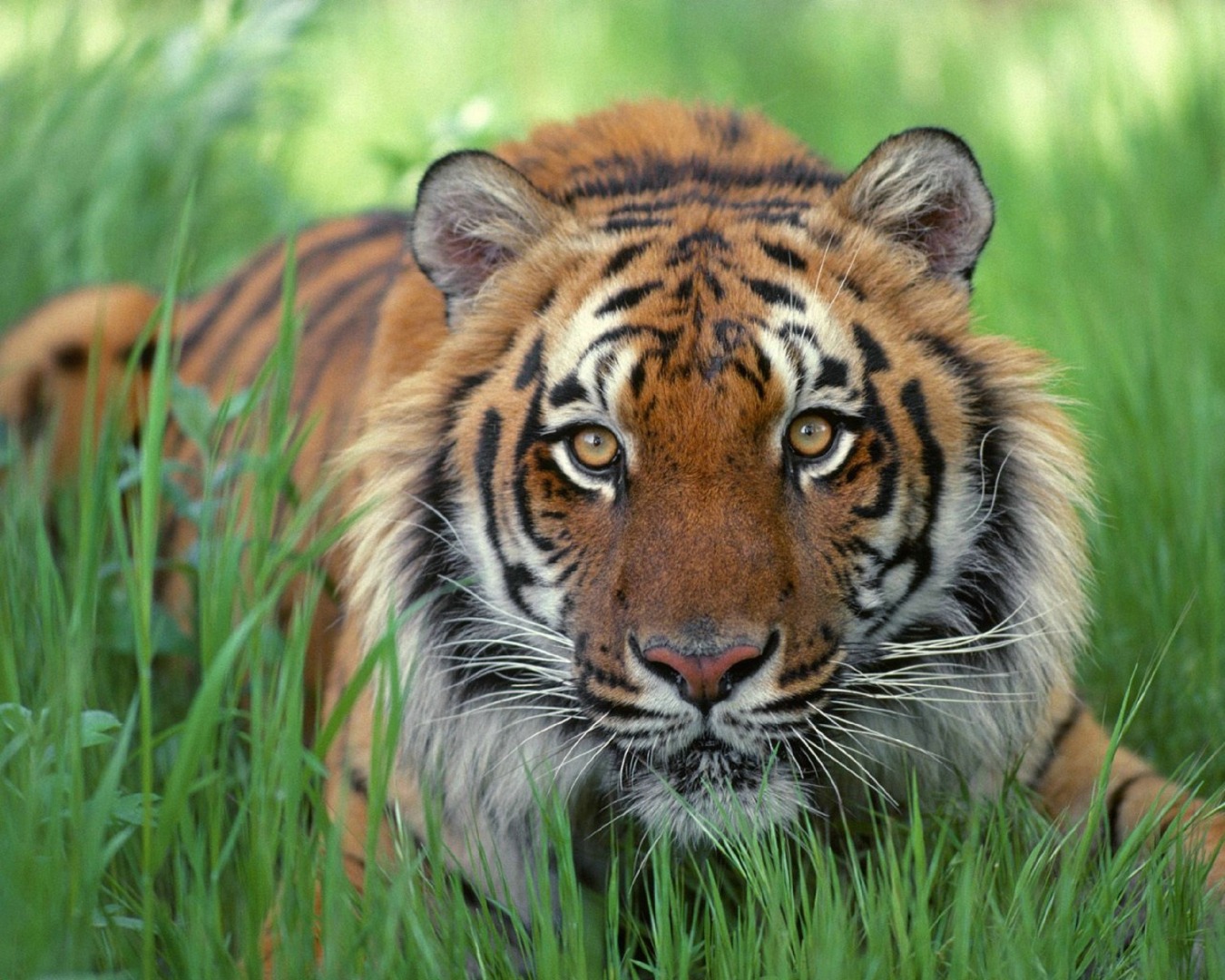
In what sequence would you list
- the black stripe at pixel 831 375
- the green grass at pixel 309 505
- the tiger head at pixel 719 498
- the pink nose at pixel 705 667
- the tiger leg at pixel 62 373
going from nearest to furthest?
the green grass at pixel 309 505
the pink nose at pixel 705 667
the tiger head at pixel 719 498
the black stripe at pixel 831 375
the tiger leg at pixel 62 373

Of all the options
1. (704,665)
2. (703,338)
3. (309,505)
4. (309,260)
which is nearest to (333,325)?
(309,260)

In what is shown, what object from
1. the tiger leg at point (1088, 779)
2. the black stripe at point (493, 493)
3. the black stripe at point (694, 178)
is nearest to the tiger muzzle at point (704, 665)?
the black stripe at point (493, 493)

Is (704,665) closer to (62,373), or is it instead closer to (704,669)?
(704,669)

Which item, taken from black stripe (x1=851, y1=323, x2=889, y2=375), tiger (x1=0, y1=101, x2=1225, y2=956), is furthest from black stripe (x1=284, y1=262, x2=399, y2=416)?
black stripe (x1=851, y1=323, x2=889, y2=375)

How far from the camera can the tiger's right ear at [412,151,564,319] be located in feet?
7.97

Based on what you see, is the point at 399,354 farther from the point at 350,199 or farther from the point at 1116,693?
the point at 350,199

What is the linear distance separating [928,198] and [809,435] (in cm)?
52

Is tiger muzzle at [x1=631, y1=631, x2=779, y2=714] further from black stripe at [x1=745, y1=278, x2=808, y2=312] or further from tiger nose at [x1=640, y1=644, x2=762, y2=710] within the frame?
black stripe at [x1=745, y1=278, x2=808, y2=312]

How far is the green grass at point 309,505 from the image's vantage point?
6.05ft

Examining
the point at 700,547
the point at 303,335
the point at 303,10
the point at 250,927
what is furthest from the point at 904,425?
the point at 303,10

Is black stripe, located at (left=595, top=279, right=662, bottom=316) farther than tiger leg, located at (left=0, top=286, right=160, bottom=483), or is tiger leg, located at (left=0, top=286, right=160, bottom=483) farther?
tiger leg, located at (left=0, top=286, right=160, bottom=483)

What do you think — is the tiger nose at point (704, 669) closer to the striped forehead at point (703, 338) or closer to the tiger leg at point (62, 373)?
the striped forehead at point (703, 338)

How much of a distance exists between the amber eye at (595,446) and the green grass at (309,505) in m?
0.45

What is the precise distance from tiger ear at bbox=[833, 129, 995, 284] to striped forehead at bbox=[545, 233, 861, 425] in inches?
8.2
